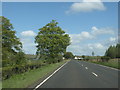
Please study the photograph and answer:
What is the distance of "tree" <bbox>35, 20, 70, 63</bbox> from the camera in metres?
47.8

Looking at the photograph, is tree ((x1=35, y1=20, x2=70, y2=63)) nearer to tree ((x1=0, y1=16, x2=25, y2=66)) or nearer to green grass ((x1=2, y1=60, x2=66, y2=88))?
tree ((x1=0, y1=16, x2=25, y2=66))

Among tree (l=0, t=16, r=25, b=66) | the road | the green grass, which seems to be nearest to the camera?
the green grass

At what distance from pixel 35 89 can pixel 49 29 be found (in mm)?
40844

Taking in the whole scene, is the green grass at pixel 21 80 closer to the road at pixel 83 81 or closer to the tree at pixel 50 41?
the road at pixel 83 81

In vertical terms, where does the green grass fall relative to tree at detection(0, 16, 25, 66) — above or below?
below

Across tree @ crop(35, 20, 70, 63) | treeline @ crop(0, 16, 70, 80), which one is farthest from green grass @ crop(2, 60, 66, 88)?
tree @ crop(35, 20, 70, 63)

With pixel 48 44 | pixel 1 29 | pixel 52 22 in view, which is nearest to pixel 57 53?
pixel 48 44

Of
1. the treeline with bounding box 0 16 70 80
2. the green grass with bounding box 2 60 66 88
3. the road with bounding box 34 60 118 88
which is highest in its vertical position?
the treeline with bounding box 0 16 70 80

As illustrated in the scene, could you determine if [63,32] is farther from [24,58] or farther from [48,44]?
[24,58]

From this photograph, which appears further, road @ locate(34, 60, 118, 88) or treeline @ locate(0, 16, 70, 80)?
treeline @ locate(0, 16, 70, 80)

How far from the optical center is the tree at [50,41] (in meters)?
47.8

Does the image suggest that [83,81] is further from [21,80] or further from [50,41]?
[50,41]

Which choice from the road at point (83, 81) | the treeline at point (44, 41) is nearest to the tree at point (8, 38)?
the treeline at point (44, 41)

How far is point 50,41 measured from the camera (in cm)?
4762
